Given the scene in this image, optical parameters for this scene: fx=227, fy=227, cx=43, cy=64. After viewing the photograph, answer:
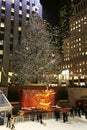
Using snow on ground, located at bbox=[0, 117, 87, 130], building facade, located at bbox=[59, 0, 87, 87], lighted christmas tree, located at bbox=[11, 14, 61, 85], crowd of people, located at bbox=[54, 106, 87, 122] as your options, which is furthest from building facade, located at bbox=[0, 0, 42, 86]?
building facade, located at bbox=[59, 0, 87, 87]

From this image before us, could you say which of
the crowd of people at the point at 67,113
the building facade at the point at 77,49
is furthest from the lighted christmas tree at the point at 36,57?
the building facade at the point at 77,49

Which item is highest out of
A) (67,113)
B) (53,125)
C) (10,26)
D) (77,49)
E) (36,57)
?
(77,49)

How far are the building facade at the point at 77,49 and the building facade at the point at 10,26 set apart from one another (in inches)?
2437

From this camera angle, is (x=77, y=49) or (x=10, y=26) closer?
(x=10, y=26)

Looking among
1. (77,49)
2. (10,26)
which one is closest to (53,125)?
(10,26)

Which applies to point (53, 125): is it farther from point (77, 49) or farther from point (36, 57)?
point (77, 49)

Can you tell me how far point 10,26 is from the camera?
7012 cm

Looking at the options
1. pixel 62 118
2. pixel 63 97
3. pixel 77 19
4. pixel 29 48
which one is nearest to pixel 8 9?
pixel 29 48

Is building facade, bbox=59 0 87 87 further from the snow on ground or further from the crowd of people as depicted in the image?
the snow on ground

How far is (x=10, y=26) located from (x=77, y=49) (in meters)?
73.8

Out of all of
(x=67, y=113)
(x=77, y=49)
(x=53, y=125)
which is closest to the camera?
(x=53, y=125)

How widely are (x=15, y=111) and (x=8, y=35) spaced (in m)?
40.6

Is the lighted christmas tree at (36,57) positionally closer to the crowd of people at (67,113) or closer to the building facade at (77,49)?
the crowd of people at (67,113)

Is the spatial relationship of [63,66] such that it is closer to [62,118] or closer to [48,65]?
[48,65]
